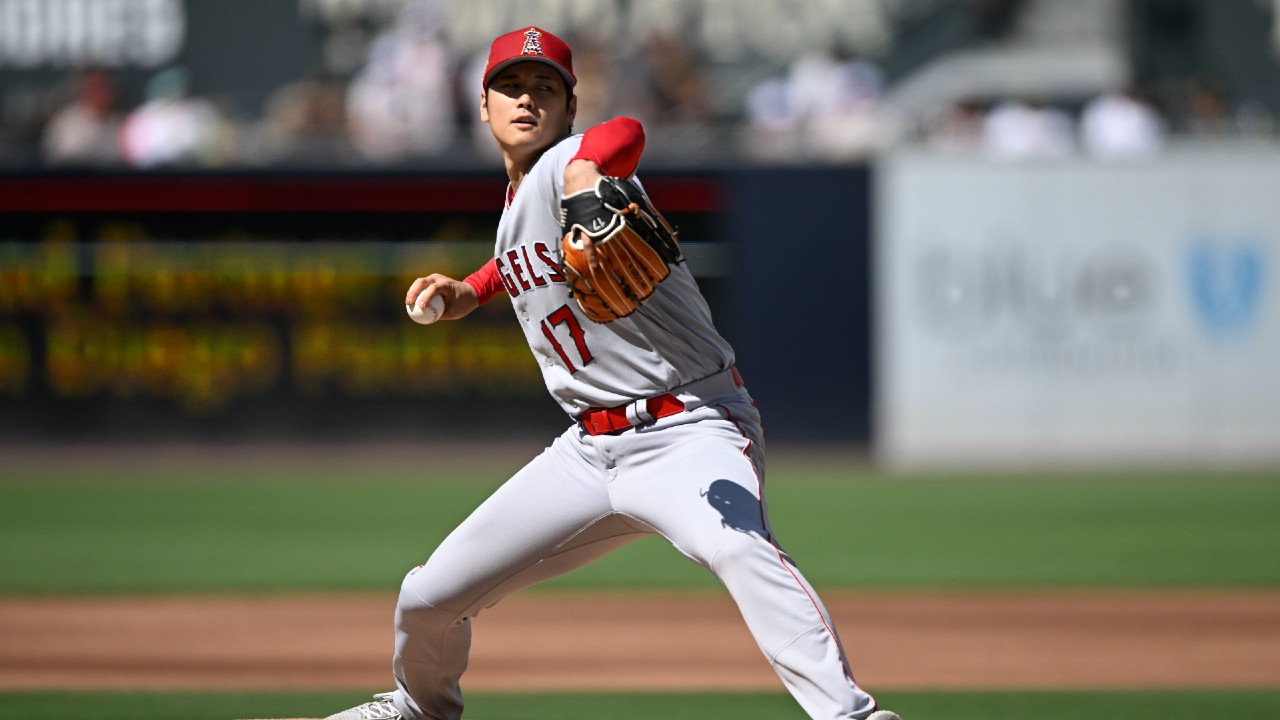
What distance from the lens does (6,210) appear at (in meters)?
13.1

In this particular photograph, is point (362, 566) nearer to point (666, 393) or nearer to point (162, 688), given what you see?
point (162, 688)

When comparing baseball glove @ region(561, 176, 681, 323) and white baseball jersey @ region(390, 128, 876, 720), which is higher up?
baseball glove @ region(561, 176, 681, 323)

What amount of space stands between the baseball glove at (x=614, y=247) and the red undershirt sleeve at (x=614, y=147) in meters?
0.03

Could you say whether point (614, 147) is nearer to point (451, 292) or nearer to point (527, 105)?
point (527, 105)

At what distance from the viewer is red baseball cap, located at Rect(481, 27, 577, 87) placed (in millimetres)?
3705

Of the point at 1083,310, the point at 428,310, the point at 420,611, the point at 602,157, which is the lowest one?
the point at 420,611

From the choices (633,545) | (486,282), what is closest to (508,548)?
(486,282)

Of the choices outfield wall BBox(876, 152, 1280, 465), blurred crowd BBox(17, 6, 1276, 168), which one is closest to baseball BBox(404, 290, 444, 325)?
blurred crowd BBox(17, 6, 1276, 168)

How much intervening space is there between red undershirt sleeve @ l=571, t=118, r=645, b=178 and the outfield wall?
32.9 ft

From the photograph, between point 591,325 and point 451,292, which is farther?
point 451,292

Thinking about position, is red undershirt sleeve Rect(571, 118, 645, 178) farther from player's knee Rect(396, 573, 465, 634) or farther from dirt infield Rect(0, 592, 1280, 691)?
dirt infield Rect(0, 592, 1280, 691)

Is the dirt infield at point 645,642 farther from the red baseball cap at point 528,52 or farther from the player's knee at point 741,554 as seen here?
the red baseball cap at point 528,52

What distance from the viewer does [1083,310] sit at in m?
13.1

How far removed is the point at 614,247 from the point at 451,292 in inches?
29.7
